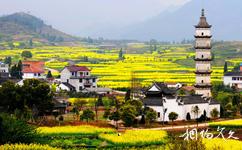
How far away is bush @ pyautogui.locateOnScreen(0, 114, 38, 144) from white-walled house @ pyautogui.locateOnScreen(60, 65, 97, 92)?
38.8m

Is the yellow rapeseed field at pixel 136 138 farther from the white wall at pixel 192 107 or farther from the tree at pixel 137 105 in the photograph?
the white wall at pixel 192 107

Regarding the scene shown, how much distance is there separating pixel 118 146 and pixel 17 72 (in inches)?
1768

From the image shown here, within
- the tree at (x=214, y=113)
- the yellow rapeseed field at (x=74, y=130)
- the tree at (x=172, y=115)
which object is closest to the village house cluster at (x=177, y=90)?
the tree at (x=214, y=113)

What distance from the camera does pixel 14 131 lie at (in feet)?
101

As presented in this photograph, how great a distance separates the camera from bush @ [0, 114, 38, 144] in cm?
3031

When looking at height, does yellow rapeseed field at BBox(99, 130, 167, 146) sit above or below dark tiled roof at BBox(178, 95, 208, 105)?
below

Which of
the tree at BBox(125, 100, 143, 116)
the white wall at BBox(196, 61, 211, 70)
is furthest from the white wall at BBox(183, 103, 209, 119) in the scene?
the tree at BBox(125, 100, 143, 116)

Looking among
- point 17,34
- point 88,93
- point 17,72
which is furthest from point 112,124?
point 17,34

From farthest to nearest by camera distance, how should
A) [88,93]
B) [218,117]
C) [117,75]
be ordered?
[117,75] → [88,93] → [218,117]

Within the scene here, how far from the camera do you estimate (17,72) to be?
76.2m

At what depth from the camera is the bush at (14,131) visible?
3031 centimetres

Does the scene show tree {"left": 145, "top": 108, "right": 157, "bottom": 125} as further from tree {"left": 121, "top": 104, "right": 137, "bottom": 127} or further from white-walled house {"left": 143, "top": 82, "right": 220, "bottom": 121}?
white-walled house {"left": 143, "top": 82, "right": 220, "bottom": 121}

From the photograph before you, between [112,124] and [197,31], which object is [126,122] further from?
[197,31]

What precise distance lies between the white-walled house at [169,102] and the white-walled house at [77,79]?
23.4 m
